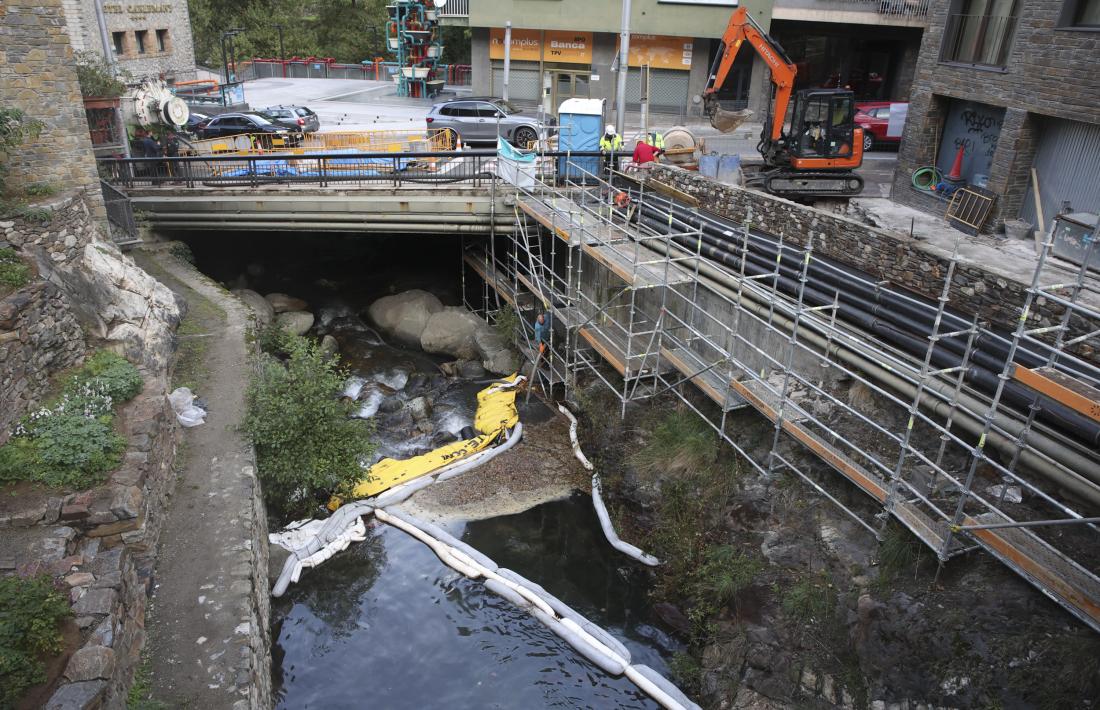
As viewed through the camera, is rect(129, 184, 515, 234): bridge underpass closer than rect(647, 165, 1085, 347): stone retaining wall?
No

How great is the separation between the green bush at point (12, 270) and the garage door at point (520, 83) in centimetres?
2455

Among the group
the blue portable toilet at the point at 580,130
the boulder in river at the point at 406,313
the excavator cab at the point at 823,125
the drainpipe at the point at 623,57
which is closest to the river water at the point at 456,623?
the boulder in river at the point at 406,313

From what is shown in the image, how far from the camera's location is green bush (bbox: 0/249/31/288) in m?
10.5

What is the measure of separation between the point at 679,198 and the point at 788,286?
5599mm

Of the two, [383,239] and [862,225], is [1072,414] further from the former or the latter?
[383,239]

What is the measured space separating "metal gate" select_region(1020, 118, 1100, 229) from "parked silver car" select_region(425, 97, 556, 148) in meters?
12.9

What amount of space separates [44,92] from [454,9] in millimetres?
22367

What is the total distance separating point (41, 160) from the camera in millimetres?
13422


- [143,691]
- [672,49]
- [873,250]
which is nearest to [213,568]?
[143,691]

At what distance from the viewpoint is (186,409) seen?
38.0 feet

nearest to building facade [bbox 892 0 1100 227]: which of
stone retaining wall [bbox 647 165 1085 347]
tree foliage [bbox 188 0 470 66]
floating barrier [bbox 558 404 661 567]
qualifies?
stone retaining wall [bbox 647 165 1085 347]

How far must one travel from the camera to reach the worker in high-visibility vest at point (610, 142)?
689 inches

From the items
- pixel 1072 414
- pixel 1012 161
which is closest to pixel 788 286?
pixel 1072 414

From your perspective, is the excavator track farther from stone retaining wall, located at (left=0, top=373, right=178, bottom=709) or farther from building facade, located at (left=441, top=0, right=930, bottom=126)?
building facade, located at (left=441, top=0, right=930, bottom=126)
